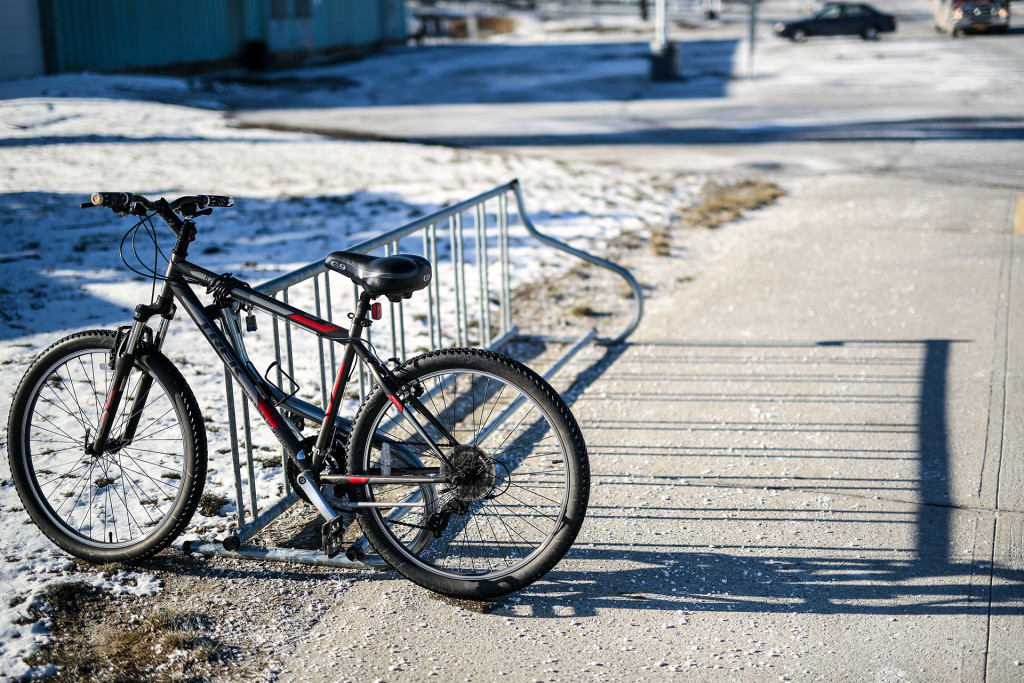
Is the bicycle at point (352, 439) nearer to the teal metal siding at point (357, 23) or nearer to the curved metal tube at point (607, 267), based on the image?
the curved metal tube at point (607, 267)

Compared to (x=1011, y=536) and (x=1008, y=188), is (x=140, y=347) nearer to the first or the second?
(x=1011, y=536)

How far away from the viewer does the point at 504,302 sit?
21.5ft

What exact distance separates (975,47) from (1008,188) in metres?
25.6

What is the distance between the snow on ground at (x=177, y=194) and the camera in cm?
541

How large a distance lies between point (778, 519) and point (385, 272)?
1982 mm

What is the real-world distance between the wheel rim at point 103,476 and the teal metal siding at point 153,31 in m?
19.3

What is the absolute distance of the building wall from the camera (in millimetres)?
20094

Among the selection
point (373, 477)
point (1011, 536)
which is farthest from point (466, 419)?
point (1011, 536)

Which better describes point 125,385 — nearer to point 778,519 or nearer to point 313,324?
point 313,324

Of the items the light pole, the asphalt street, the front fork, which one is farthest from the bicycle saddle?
the light pole

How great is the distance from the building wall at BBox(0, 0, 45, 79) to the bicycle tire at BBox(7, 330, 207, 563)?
18.1 metres

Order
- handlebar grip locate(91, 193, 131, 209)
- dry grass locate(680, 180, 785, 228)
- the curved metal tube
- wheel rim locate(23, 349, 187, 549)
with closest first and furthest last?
handlebar grip locate(91, 193, 131, 209)
wheel rim locate(23, 349, 187, 549)
the curved metal tube
dry grass locate(680, 180, 785, 228)

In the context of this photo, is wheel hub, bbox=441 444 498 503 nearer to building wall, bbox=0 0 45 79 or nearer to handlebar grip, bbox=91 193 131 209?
handlebar grip, bbox=91 193 131 209

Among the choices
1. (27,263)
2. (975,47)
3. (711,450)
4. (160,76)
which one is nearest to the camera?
(711,450)
